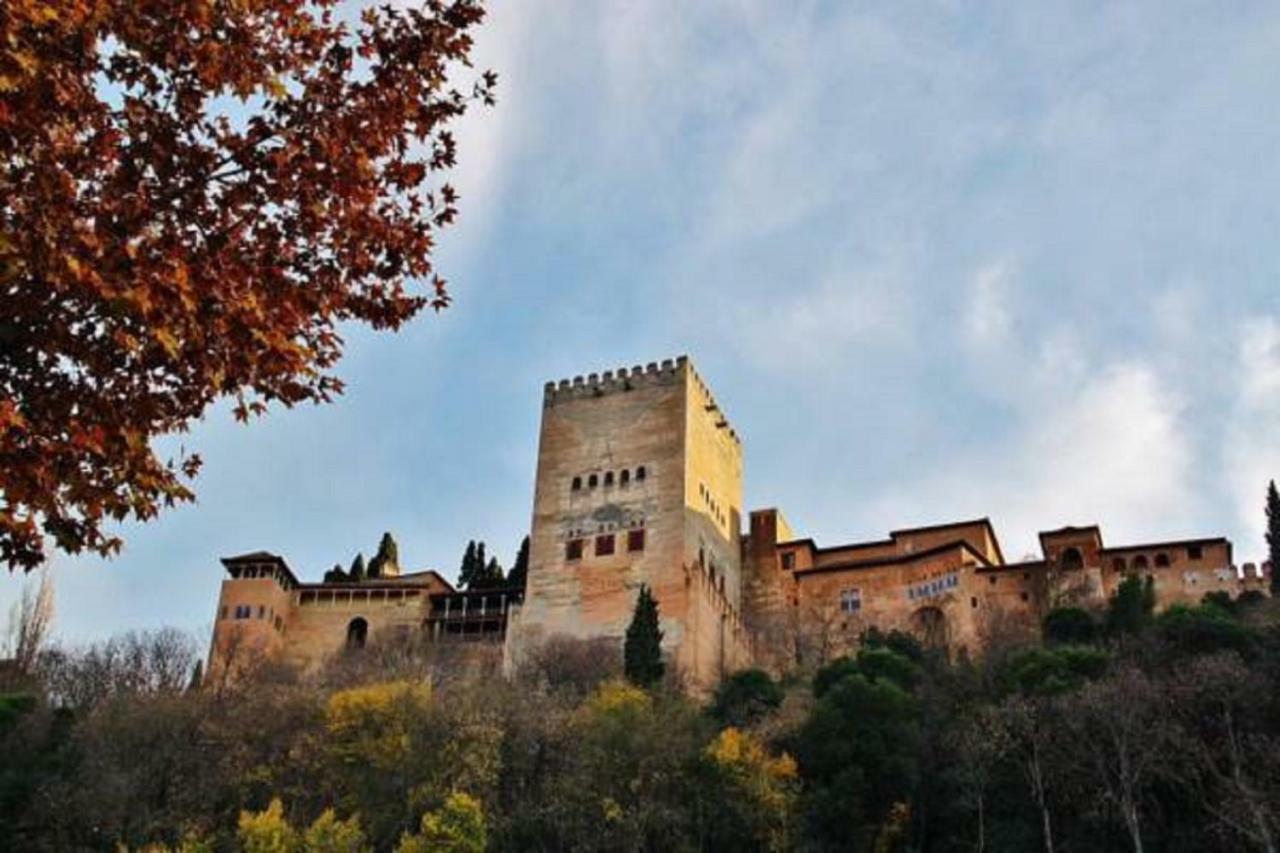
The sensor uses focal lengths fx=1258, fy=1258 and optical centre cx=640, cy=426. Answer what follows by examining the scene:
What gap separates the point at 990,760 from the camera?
109 feet

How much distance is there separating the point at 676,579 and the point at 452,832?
91.6ft

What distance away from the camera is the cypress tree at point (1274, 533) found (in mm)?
56703

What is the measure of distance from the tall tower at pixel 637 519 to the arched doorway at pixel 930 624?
872 cm

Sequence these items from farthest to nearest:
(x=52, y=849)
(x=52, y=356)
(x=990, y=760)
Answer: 1. (x=52, y=849)
2. (x=990, y=760)
3. (x=52, y=356)

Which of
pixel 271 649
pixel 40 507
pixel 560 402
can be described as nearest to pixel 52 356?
pixel 40 507

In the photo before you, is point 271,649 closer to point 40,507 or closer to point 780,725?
point 780,725

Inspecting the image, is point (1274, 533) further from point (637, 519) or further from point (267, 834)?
point (267, 834)

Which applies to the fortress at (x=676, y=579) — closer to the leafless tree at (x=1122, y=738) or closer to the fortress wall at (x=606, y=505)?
the fortress wall at (x=606, y=505)

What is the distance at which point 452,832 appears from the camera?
105 feet

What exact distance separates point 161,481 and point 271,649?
56926 millimetres

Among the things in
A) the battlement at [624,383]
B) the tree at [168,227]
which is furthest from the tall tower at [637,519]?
the tree at [168,227]

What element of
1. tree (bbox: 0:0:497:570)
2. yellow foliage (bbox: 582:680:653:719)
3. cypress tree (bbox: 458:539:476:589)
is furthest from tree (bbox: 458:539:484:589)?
tree (bbox: 0:0:497:570)

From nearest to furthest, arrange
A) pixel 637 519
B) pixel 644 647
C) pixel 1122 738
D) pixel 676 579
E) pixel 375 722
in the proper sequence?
1. pixel 1122 738
2. pixel 375 722
3. pixel 644 647
4. pixel 676 579
5. pixel 637 519

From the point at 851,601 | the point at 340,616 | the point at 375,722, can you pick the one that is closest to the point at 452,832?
the point at 375,722
